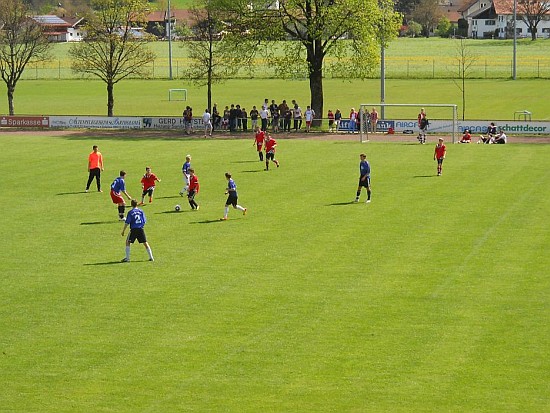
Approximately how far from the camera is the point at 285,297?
2605cm

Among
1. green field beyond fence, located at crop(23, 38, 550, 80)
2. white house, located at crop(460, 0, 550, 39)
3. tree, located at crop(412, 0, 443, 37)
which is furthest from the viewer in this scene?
tree, located at crop(412, 0, 443, 37)

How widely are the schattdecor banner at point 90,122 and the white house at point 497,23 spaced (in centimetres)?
11421

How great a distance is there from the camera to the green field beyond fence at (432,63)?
105 m

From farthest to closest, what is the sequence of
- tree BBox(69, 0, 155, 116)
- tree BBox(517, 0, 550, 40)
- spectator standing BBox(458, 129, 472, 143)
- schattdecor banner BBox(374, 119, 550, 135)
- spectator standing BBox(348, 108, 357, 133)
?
tree BBox(517, 0, 550, 40), tree BBox(69, 0, 155, 116), spectator standing BBox(348, 108, 357, 133), schattdecor banner BBox(374, 119, 550, 135), spectator standing BBox(458, 129, 472, 143)

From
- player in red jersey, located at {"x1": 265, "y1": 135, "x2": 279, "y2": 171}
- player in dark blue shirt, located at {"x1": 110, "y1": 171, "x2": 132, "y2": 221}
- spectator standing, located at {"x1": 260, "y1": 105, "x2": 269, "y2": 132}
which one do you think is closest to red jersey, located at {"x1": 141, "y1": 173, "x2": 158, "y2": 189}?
player in dark blue shirt, located at {"x1": 110, "y1": 171, "x2": 132, "y2": 221}

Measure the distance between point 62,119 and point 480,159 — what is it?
92.8ft

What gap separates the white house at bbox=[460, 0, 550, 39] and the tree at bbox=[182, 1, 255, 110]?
10405cm

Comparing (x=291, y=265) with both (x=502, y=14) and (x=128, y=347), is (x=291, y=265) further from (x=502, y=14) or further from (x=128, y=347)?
(x=502, y=14)

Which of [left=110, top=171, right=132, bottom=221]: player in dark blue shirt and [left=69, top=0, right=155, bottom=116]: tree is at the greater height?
[left=69, top=0, right=155, bottom=116]: tree

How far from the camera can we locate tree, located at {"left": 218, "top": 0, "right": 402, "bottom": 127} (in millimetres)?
62438

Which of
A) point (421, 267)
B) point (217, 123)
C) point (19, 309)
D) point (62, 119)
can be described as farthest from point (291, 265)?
point (62, 119)

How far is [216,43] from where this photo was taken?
7144 cm

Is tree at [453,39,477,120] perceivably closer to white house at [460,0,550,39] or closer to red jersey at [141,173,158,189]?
white house at [460,0,550,39]

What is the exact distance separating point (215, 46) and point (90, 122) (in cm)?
1006
